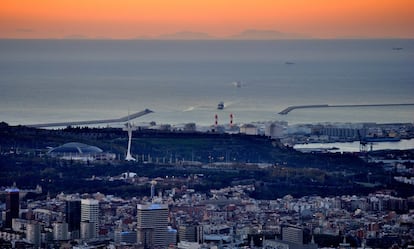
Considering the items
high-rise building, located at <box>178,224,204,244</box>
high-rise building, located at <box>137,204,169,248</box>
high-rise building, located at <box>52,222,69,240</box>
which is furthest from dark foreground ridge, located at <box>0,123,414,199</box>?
high-rise building, located at <box>52,222,69,240</box>

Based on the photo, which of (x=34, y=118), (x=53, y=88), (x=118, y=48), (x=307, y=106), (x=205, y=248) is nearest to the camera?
(x=205, y=248)

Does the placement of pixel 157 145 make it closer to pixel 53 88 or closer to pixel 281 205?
pixel 281 205

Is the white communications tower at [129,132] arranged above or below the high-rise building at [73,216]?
above

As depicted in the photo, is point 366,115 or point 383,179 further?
point 366,115

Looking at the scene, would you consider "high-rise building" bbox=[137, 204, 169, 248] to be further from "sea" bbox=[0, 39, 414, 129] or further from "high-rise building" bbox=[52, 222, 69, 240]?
"sea" bbox=[0, 39, 414, 129]

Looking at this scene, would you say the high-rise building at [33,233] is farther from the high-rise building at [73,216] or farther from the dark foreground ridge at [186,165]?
the dark foreground ridge at [186,165]

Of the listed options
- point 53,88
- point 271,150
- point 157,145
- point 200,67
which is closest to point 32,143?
point 157,145

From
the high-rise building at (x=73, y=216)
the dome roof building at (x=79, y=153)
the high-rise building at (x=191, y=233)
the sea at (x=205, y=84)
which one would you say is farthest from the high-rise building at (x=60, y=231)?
the sea at (x=205, y=84)

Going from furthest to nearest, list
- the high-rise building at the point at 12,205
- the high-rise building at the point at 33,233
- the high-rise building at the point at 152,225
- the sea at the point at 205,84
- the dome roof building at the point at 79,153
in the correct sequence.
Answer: the sea at the point at 205,84 → the dome roof building at the point at 79,153 → the high-rise building at the point at 12,205 → the high-rise building at the point at 33,233 → the high-rise building at the point at 152,225
